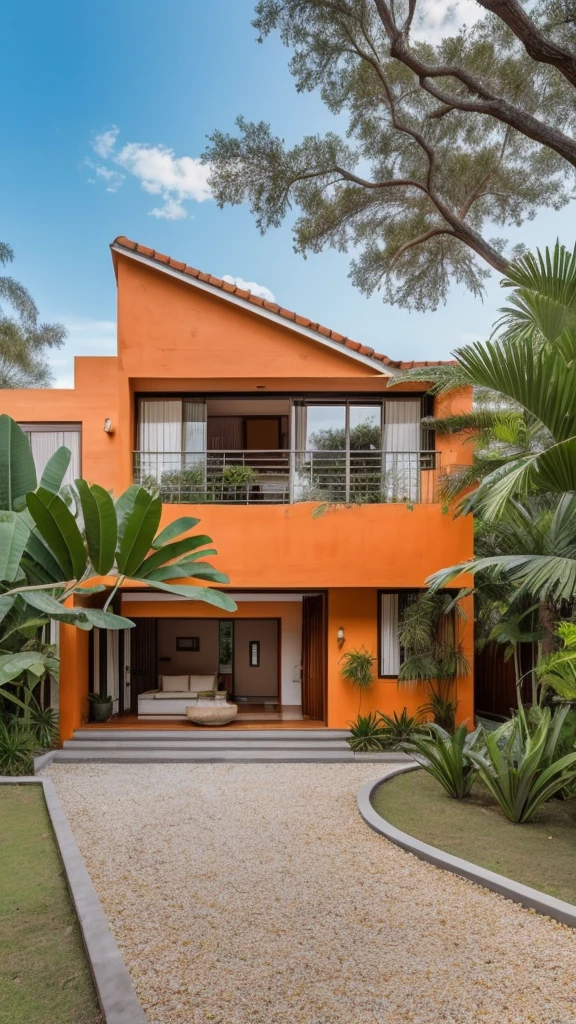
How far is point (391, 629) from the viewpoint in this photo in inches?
571

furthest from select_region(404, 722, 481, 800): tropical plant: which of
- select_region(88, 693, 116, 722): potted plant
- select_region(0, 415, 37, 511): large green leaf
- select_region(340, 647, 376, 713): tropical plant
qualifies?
select_region(0, 415, 37, 511): large green leaf

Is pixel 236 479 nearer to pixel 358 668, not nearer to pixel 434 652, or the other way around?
pixel 358 668

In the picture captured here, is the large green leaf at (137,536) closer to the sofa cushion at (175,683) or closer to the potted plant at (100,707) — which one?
the potted plant at (100,707)

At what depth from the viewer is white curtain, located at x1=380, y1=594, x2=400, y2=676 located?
47.1 feet

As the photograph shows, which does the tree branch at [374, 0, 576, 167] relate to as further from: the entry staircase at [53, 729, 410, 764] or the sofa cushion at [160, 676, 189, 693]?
the sofa cushion at [160, 676, 189, 693]

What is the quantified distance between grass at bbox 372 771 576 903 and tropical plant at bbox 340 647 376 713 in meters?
3.31

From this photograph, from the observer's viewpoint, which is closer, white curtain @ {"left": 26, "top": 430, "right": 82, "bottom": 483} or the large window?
the large window

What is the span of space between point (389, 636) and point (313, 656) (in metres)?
2.10

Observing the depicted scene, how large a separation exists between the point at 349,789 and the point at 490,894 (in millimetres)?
4344

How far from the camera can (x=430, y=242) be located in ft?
59.7

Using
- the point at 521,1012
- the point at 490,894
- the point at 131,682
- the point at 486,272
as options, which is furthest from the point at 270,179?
the point at 521,1012

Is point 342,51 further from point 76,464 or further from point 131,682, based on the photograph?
point 131,682

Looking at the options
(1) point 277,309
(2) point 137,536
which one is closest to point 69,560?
(2) point 137,536

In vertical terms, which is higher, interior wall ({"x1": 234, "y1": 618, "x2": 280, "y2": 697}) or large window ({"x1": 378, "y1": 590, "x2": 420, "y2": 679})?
large window ({"x1": 378, "y1": 590, "x2": 420, "y2": 679})
